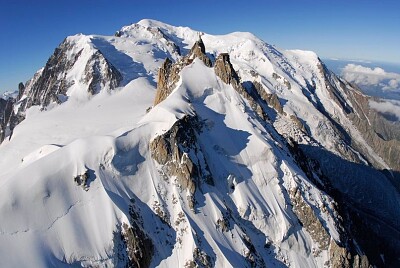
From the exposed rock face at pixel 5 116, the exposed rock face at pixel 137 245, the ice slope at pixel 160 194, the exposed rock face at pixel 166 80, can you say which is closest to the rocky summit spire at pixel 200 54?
the exposed rock face at pixel 166 80

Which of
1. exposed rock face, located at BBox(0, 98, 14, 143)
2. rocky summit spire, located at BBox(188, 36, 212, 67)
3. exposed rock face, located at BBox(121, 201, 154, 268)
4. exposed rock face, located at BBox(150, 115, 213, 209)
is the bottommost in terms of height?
exposed rock face, located at BBox(121, 201, 154, 268)

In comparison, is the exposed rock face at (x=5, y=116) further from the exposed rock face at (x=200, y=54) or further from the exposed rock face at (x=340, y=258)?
the exposed rock face at (x=340, y=258)

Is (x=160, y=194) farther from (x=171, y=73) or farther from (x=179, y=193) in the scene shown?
(x=171, y=73)

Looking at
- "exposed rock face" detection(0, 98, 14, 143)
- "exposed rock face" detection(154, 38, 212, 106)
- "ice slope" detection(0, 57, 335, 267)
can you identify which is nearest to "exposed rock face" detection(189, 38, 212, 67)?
"exposed rock face" detection(154, 38, 212, 106)

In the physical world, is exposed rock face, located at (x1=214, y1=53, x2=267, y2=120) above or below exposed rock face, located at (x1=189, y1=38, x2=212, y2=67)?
below

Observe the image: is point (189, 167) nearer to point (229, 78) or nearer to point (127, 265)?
point (127, 265)

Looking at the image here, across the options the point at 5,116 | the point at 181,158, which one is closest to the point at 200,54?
the point at 181,158

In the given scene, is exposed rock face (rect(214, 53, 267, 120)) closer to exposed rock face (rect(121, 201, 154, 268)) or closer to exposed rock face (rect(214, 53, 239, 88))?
exposed rock face (rect(214, 53, 239, 88))

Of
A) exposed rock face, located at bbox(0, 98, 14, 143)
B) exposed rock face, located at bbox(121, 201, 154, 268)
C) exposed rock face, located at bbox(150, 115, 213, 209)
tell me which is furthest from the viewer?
exposed rock face, located at bbox(0, 98, 14, 143)
